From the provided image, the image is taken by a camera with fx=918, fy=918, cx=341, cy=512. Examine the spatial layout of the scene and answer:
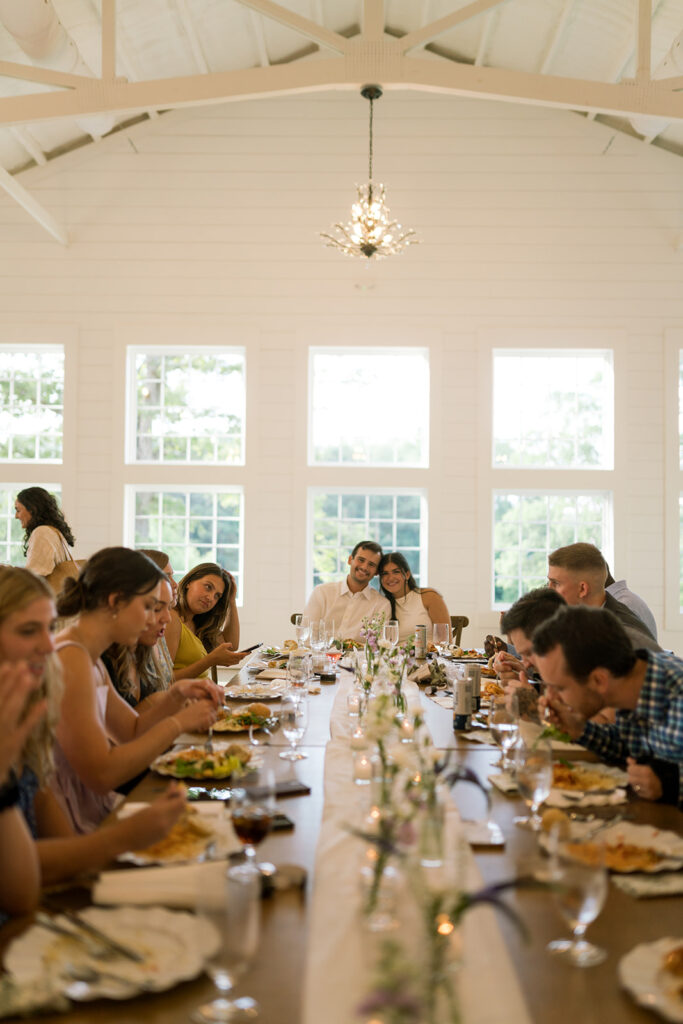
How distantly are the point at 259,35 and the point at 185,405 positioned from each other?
2874 mm

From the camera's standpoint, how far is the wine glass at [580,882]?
1134mm

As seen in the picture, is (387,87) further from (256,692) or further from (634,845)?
(634,845)

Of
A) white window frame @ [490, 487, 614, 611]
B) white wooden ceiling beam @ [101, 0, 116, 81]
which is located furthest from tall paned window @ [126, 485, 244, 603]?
white wooden ceiling beam @ [101, 0, 116, 81]

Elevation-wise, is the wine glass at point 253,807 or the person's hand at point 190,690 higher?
the wine glass at point 253,807

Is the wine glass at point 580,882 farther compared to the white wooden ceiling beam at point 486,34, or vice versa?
the white wooden ceiling beam at point 486,34

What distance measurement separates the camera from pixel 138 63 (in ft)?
22.2

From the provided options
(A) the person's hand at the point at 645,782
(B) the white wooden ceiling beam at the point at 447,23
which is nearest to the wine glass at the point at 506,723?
(A) the person's hand at the point at 645,782

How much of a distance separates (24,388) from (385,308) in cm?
305

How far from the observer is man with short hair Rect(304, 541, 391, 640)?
5.86m

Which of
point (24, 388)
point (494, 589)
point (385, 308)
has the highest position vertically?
point (385, 308)

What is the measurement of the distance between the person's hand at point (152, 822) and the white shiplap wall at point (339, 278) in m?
5.81

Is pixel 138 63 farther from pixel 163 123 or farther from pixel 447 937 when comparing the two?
pixel 447 937

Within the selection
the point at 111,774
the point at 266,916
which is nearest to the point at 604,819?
the point at 266,916

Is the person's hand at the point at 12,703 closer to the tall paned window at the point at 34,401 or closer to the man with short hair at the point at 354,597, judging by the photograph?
the man with short hair at the point at 354,597
